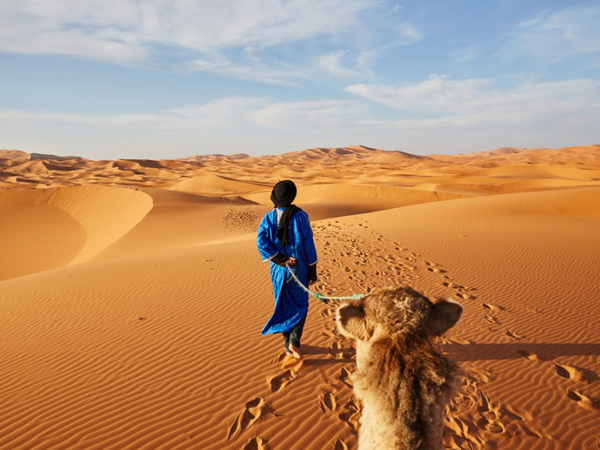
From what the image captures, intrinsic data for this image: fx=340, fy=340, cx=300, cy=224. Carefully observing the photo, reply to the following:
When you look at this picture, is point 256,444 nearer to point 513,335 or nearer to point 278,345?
point 278,345

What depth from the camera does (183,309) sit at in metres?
6.70

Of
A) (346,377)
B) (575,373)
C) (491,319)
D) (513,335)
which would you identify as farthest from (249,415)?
(491,319)

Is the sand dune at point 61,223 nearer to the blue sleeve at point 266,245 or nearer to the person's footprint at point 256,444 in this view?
the blue sleeve at point 266,245

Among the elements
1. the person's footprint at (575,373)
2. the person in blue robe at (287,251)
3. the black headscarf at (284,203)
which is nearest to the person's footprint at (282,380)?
the person in blue robe at (287,251)

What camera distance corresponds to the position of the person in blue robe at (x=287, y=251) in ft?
13.0

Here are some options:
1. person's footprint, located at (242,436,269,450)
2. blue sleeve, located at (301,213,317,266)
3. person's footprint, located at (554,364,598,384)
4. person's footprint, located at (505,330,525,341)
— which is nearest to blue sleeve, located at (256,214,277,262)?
blue sleeve, located at (301,213,317,266)

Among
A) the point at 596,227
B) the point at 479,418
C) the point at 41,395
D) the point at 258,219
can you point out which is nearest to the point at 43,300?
the point at 41,395

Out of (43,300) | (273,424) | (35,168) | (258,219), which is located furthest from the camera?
(35,168)

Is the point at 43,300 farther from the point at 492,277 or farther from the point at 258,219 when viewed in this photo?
the point at 258,219

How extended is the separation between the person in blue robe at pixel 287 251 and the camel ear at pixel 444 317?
2603mm

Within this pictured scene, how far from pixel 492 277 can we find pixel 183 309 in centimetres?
729

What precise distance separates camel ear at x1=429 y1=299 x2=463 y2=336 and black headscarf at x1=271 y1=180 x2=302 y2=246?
2.68 metres

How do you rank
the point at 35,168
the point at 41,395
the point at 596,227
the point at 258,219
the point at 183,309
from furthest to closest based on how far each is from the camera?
the point at 35,168 < the point at 258,219 < the point at 596,227 < the point at 183,309 < the point at 41,395

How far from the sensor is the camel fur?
1.15m
